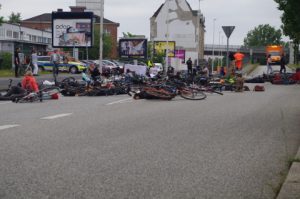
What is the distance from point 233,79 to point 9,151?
21138 millimetres

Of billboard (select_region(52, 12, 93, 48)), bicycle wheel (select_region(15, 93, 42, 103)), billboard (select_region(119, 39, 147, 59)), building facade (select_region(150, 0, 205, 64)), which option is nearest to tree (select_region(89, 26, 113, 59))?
building facade (select_region(150, 0, 205, 64))

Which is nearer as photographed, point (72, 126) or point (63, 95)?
point (72, 126)

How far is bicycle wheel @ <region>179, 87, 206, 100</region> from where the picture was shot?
2169 centimetres

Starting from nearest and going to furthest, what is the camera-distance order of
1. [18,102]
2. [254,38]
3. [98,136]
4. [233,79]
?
[98,136] < [18,102] < [233,79] < [254,38]

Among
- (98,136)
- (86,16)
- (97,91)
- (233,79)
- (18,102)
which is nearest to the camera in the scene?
(98,136)

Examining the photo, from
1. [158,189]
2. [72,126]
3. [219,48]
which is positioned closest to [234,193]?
[158,189]

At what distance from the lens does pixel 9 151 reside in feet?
Result: 27.5

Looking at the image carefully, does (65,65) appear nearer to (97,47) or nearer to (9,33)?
(97,47)

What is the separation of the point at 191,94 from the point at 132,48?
33.2 meters

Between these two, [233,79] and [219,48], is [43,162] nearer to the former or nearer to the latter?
[233,79]

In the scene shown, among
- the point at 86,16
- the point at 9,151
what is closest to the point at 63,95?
the point at 9,151

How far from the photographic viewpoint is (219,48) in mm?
148000

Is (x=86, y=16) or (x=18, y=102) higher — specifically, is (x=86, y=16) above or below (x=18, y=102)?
above

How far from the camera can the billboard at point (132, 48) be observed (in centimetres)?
5409
